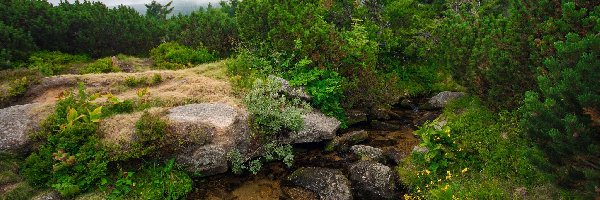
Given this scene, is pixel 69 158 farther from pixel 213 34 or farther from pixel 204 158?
pixel 213 34

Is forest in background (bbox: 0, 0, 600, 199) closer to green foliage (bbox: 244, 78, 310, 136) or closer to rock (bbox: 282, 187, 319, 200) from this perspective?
green foliage (bbox: 244, 78, 310, 136)

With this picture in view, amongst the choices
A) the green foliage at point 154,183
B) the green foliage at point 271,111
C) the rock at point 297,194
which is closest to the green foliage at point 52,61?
the green foliage at point 154,183

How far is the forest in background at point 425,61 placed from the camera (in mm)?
8711

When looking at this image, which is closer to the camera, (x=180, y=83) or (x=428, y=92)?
(x=180, y=83)

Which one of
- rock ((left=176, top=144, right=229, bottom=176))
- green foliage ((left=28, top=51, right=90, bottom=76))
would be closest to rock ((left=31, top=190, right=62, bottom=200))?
rock ((left=176, top=144, right=229, bottom=176))

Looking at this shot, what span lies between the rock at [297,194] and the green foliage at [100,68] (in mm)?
13029

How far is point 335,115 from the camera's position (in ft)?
60.1

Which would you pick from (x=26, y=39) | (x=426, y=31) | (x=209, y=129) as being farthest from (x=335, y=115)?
(x=26, y=39)

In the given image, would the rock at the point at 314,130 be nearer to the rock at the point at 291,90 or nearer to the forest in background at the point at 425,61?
the forest in background at the point at 425,61

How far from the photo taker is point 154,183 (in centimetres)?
1295

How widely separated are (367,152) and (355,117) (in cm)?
409

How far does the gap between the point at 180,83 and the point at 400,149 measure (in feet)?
33.2

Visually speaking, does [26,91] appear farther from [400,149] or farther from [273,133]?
[400,149]

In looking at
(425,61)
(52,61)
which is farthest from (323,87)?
(52,61)
